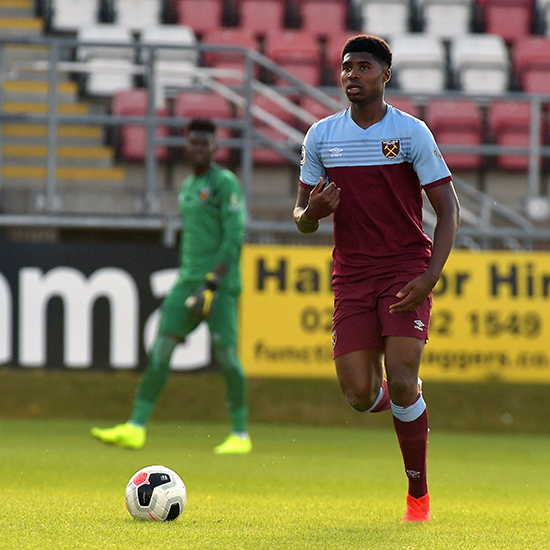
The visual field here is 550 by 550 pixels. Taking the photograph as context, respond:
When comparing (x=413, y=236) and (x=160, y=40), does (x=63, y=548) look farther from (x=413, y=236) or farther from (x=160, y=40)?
(x=160, y=40)

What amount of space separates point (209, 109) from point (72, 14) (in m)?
2.98

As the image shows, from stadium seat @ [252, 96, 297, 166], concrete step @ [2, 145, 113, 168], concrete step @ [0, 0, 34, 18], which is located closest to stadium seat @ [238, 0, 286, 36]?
stadium seat @ [252, 96, 297, 166]

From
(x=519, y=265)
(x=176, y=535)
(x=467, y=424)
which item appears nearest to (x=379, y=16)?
(x=519, y=265)

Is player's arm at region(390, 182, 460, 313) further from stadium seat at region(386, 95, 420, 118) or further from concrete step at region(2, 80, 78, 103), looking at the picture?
concrete step at region(2, 80, 78, 103)

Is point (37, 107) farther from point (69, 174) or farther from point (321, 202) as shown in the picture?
point (321, 202)

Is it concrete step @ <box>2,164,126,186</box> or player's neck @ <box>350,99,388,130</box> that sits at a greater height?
player's neck @ <box>350,99,388,130</box>

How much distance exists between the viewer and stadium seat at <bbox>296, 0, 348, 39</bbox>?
14.9 m

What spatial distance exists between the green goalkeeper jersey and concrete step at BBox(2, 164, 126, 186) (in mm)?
3797

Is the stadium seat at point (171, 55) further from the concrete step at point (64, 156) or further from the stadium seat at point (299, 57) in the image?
the stadium seat at point (299, 57)

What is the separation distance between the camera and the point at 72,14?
13945mm

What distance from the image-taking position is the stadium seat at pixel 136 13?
1428 centimetres

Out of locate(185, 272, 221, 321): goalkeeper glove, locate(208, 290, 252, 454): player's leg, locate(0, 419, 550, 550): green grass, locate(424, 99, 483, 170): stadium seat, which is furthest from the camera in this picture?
locate(424, 99, 483, 170): stadium seat

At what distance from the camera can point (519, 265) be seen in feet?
32.1

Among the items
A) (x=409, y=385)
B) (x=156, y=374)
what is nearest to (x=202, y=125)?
(x=156, y=374)
